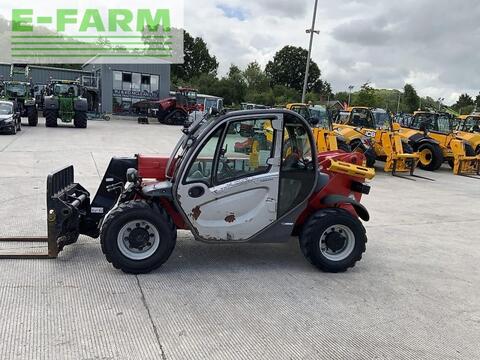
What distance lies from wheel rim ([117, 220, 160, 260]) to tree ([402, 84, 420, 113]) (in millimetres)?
65234

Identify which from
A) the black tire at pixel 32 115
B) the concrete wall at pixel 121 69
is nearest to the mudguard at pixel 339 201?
the black tire at pixel 32 115

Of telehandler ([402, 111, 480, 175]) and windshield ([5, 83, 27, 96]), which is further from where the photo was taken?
windshield ([5, 83, 27, 96])

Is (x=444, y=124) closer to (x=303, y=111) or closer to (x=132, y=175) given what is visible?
(x=303, y=111)

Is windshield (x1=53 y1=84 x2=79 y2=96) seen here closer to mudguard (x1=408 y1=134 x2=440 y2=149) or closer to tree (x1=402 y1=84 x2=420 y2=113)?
mudguard (x1=408 y1=134 x2=440 y2=149)

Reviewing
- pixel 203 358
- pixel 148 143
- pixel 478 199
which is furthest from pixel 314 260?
pixel 148 143

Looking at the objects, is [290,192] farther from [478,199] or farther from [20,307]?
[478,199]

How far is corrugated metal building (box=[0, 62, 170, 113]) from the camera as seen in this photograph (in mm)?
34000

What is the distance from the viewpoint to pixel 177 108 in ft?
104

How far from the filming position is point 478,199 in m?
10.5

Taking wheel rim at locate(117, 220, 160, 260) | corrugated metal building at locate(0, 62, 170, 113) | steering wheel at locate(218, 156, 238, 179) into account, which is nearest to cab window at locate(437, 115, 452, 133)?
steering wheel at locate(218, 156, 238, 179)

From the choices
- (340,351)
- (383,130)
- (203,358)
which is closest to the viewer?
(203,358)

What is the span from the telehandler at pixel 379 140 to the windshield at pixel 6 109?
12.9 metres

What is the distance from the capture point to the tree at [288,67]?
6850 centimetres

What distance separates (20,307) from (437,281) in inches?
167
